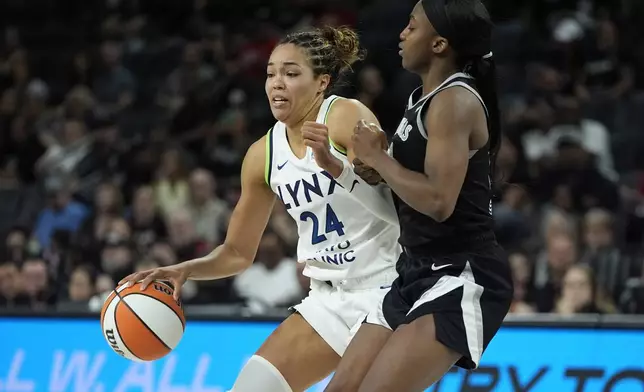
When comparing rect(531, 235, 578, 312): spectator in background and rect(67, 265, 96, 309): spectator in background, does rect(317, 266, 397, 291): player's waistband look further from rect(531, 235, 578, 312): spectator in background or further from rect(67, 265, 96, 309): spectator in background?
rect(67, 265, 96, 309): spectator in background

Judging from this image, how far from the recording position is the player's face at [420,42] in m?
3.58

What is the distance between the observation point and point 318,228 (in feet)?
13.9

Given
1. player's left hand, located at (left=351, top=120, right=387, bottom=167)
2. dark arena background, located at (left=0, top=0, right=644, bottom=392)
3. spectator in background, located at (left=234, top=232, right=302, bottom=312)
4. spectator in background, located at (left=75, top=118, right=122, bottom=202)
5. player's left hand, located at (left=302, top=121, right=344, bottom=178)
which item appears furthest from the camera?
spectator in background, located at (left=75, top=118, right=122, bottom=202)

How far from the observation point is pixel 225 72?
11.3 m

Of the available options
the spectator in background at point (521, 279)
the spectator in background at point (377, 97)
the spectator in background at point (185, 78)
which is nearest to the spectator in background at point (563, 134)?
the spectator in background at point (377, 97)

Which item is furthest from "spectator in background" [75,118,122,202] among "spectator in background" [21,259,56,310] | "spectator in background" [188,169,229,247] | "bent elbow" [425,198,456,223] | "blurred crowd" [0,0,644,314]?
"bent elbow" [425,198,456,223]

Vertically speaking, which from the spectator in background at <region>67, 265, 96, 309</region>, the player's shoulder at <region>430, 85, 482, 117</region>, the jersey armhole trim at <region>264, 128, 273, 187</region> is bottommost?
the spectator in background at <region>67, 265, 96, 309</region>

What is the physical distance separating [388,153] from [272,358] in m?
0.98

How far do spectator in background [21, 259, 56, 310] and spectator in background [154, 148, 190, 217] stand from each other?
56.7 inches

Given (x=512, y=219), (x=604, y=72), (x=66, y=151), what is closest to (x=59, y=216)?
(x=66, y=151)

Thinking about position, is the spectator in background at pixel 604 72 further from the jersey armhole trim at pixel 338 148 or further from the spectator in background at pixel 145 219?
the jersey armhole trim at pixel 338 148

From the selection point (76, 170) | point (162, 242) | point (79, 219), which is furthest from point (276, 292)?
point (76, 170)

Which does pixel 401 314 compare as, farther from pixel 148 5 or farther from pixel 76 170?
pixel 148 5

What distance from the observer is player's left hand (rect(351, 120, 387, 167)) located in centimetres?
351
